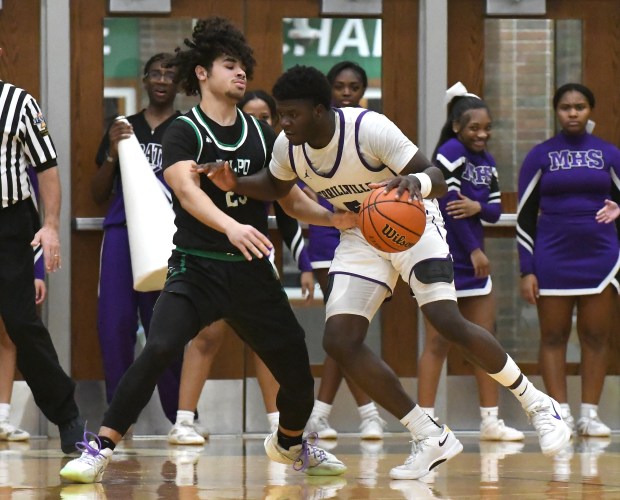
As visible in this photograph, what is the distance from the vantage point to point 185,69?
6.27 m

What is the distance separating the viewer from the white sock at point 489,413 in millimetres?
8828

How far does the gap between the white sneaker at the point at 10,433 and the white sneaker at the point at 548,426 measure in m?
3.59

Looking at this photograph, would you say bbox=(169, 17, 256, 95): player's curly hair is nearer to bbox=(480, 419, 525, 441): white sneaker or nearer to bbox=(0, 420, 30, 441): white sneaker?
bbox=(0, 420, 30, 441): white sneaker

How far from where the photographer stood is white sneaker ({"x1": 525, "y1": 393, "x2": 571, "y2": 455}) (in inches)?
245

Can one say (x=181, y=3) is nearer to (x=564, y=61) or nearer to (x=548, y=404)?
(x=564, y=61)

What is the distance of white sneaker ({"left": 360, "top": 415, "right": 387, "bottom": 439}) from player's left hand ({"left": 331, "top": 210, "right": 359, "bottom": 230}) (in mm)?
2766

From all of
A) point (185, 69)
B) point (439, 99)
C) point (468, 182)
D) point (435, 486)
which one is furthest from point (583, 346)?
point (185, 69)

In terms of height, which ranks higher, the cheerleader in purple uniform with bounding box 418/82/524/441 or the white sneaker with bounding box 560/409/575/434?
the cheerleader in purple uniform with bounding box 418/82/524/441

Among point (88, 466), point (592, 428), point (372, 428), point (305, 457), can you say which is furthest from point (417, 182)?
point (592, 428)

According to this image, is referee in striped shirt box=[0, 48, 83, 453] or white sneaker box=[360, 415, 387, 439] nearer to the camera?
referee in striped shirt box=[0, 48, 83, 453]

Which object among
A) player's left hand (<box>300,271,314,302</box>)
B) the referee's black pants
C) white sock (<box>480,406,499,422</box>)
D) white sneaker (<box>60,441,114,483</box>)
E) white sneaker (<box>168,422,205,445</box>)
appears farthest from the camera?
white sock (<box>480,406,499,422</box>)

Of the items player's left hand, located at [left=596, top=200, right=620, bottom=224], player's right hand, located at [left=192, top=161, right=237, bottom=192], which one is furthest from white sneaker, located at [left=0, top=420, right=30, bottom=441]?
player's left hand, located at [left=596, top=200, right=620, bottom=224]

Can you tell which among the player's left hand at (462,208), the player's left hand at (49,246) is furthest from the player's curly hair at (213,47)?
the player's left hand at (462,208)

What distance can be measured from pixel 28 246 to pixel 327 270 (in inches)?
93.3
